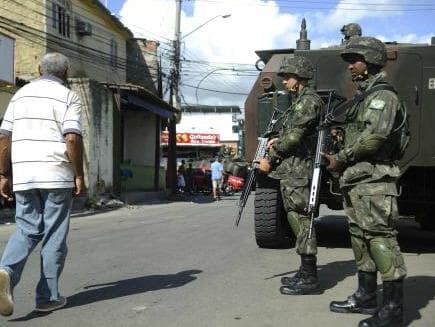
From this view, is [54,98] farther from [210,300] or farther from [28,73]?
[28,73]

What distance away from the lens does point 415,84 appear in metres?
7.36

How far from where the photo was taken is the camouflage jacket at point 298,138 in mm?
5453

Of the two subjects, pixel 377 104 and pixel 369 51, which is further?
pixel 369 51

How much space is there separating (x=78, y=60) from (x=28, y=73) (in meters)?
3.32

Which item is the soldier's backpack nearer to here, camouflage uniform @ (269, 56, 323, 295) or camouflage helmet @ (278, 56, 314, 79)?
camouflage uniform @ (269, 56, 323, 295)

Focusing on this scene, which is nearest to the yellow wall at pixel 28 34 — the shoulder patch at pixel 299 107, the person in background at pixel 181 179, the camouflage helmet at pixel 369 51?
the person in background at pixel 181 179

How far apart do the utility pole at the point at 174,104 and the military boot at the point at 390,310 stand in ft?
68.3

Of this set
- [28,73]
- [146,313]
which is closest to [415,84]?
[146,313]

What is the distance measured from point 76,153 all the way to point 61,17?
20.3 meters

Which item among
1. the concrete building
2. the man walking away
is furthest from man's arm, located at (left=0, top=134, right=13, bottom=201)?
the concrete building

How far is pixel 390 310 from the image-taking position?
4.27m

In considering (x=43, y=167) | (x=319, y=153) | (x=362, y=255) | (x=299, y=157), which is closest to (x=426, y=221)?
(x=299, y=157)

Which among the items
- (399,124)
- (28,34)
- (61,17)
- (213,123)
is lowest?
(399,124)

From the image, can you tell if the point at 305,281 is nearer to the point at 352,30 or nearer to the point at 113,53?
the point at 352,30
